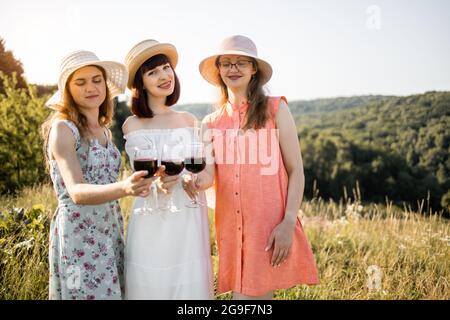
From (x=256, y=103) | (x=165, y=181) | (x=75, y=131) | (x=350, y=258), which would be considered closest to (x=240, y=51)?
(x=256, y=103)

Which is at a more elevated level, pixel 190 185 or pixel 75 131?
pixel 75 131

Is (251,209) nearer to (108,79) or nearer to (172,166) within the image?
(172,166)

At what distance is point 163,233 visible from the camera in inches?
115

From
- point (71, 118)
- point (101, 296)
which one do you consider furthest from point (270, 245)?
point (71, 118)

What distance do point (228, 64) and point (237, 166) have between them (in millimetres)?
766

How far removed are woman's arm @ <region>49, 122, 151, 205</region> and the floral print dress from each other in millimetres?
86

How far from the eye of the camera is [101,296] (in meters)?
2.77

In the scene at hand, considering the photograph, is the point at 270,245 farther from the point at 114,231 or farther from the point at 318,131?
the point at 318,131

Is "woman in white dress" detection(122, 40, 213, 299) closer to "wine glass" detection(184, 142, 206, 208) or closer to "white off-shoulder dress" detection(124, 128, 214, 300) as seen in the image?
"white off-shoulder dress" detection(124, 128, 214, 300)

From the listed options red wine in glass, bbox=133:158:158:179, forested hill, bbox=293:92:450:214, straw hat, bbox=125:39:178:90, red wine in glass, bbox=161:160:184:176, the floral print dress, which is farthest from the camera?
forested hill, bbox=293:92:450:214

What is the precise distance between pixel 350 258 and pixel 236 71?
11.2 feet

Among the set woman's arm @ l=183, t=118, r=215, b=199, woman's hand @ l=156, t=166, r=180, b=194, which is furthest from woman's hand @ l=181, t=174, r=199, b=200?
woman's hand @ l=156, t=166, r=180, b=194

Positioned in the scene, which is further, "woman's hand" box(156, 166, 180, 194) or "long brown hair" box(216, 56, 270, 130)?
"long brown hair" box(216, 56, 270, 130)

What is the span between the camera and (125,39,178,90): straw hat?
3154 millimetres
